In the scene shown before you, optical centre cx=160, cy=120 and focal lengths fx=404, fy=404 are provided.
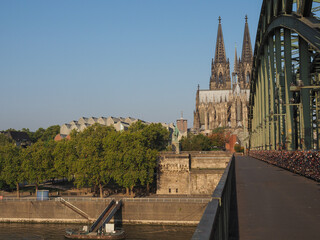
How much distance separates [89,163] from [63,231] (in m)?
21.2

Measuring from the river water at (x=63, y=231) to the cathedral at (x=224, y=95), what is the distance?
368ft

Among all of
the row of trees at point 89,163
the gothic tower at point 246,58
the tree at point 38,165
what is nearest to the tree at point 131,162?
the row of trees at point 89,163

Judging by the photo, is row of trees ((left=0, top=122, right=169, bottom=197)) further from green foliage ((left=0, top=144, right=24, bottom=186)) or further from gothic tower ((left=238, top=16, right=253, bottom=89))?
gothic tower ((left=238, top=16, right=253, bottom=89))

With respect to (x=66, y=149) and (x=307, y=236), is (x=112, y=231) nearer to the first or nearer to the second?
(x=66, y=149)

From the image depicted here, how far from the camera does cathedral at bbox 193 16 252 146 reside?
166500 mm

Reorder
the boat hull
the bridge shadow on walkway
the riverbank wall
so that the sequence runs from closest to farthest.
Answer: the bridge shadow on walkway < the boat hull < the riverbank wall

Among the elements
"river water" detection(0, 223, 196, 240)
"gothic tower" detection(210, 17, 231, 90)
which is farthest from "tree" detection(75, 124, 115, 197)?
"gothic tower" detection(210, 17, 231, 90)

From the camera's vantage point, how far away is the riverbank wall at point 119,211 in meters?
48.0

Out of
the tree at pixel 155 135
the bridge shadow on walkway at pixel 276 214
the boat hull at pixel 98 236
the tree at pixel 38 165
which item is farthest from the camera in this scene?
the tree at pixel 155 135

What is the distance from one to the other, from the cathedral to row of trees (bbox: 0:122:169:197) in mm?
90399

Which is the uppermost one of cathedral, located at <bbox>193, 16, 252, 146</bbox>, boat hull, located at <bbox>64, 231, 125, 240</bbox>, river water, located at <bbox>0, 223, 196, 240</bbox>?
cathedral, located at <bbox>193, 16, 252, 146</bbox>

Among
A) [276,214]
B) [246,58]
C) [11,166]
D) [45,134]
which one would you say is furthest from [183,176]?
[246,58]

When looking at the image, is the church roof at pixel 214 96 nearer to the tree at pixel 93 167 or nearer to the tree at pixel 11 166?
the tree at pixel 93 167

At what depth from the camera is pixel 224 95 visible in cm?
18088
